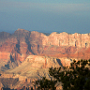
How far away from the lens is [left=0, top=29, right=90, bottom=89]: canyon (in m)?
117

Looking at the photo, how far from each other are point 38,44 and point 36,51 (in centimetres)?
526

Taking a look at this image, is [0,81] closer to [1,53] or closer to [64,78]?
[1,53]

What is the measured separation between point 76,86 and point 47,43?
145 m

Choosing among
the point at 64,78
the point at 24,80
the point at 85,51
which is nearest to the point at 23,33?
the point at 85,51

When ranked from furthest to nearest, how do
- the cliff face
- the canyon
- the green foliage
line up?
the cliff face → the canyon → the green foliage

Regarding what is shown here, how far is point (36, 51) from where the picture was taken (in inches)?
6727

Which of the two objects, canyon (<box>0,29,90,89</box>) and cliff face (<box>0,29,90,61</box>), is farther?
cliff face (<box>0,29,90,61</box>)

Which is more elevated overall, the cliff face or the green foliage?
the cliff face

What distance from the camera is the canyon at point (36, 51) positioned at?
4624 inches

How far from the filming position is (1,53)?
165 metres

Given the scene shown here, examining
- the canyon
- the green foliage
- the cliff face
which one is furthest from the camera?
the cliff face

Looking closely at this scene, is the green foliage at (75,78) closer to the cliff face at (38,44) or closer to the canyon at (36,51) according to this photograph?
the canyon at (36,51)

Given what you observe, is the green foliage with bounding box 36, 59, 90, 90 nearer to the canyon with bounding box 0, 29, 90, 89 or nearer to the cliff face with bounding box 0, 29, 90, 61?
the canyon with bounding box 0, 29, 90, 89

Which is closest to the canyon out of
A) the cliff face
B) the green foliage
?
the cliff face
